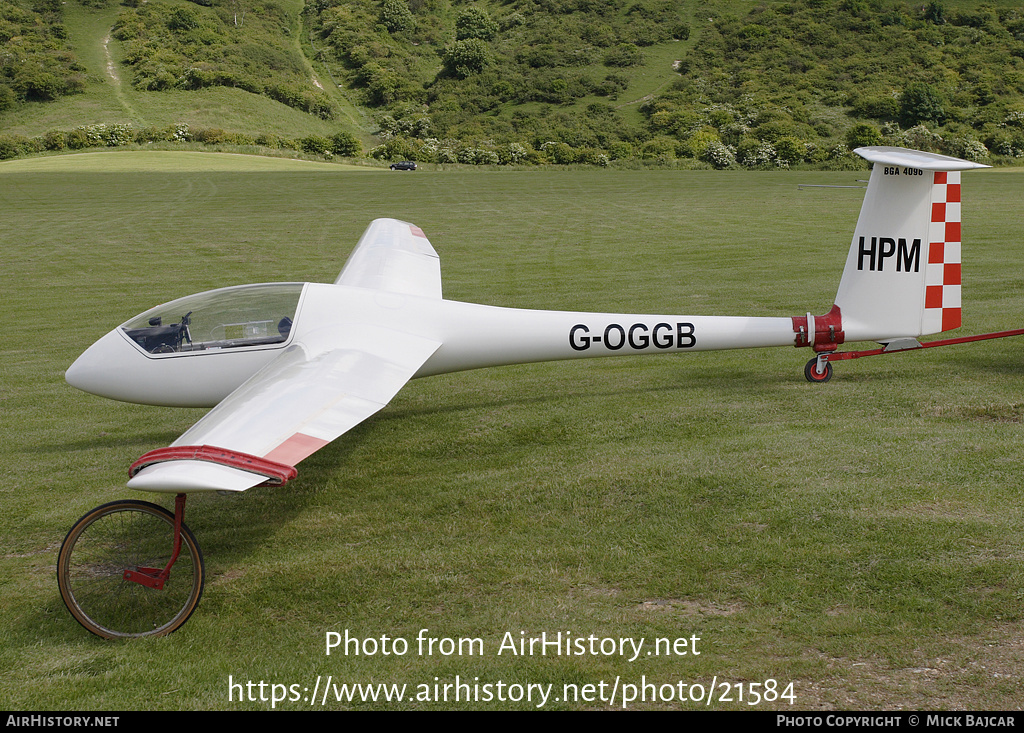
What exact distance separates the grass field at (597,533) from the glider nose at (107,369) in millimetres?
901

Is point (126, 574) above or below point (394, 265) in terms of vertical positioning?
below

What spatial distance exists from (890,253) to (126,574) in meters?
8.58

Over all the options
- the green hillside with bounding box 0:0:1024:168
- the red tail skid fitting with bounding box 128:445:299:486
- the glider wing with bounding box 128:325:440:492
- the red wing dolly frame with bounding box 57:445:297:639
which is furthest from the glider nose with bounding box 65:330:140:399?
the green hillside with bounding box 0:0:1024:168

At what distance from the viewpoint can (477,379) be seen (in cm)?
1192

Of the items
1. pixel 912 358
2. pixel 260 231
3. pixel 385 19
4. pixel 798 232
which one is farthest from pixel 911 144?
pixel 385 19

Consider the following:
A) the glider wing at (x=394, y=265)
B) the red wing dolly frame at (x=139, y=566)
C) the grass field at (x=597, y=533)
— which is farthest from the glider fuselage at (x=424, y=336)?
the red wing dolly frame at (x=139, y=566)

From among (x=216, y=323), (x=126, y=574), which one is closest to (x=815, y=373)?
(x=216, y=323)

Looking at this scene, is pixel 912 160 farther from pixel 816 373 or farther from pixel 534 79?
pixel 534 79

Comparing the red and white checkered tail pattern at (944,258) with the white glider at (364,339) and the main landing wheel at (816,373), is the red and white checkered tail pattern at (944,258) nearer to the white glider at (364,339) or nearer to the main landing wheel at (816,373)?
the white glider at (364,339)

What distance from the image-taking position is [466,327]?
9.23m

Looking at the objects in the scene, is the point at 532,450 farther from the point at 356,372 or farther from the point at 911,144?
the point at 911,144

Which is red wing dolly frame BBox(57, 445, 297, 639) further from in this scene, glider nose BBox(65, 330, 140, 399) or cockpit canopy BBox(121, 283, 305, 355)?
cockpit canopy BBox(121, 283, 305, 355)

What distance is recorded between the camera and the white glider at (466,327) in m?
8.55

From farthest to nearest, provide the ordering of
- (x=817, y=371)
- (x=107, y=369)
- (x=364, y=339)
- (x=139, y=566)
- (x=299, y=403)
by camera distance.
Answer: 1. (x=817, y=371)
2. (x=107, y=369)
3. (x=364, y=339)
4. (x=299, y=403)
5. (x=139, y=566)
